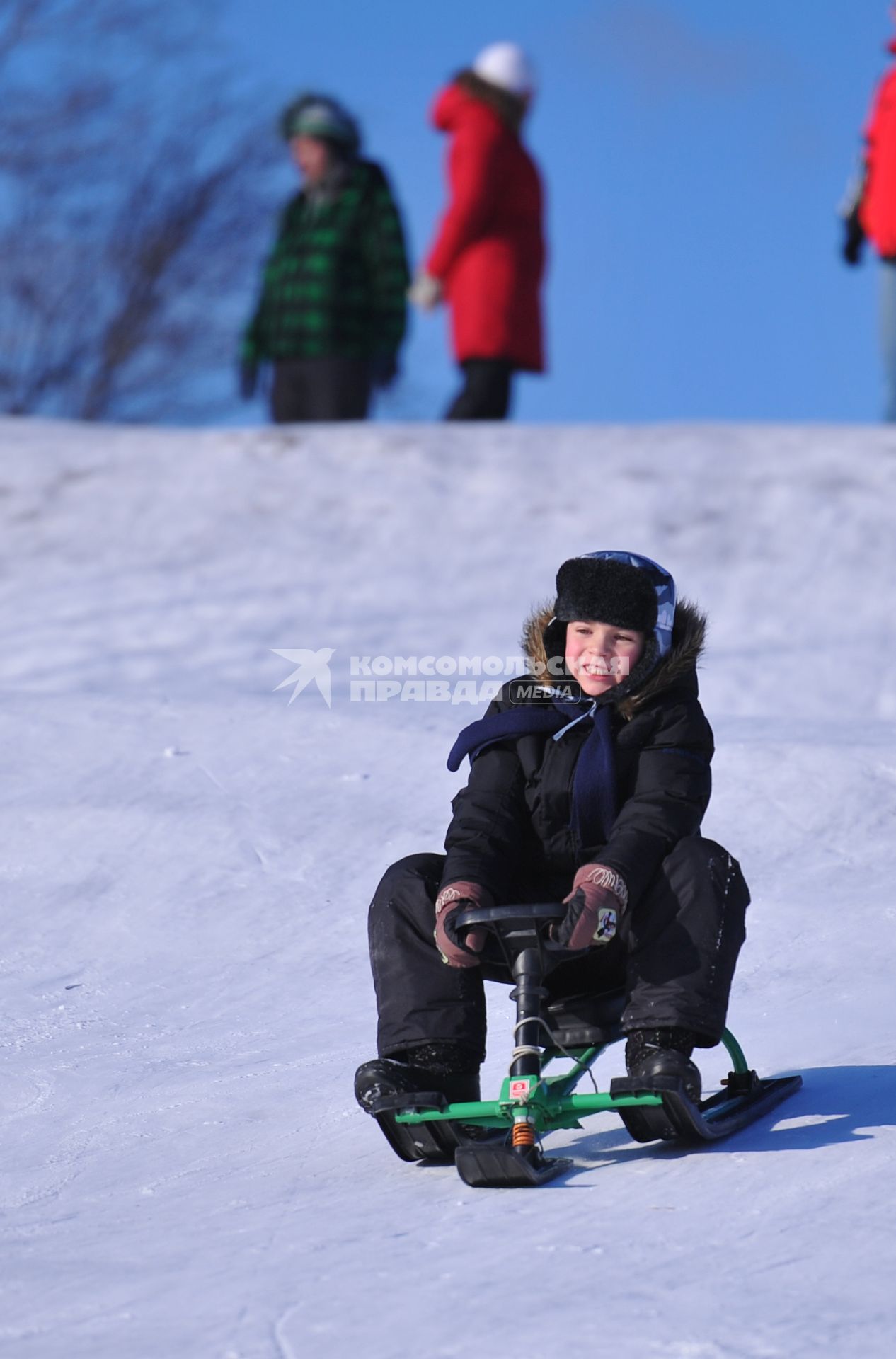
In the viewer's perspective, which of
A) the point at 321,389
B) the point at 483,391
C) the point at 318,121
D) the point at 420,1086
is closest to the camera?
the point at 420,1086

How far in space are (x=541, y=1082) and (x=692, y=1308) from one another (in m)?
0.58

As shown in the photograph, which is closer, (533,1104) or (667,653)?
(533,1104)

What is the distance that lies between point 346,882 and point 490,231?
3.63 m

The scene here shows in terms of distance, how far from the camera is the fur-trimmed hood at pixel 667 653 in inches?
103

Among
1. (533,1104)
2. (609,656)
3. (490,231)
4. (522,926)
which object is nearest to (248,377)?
(490,231)

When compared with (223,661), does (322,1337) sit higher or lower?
higher

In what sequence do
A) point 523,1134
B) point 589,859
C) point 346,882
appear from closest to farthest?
1. point 523,1134
2. point 589,859
3. point 346,882

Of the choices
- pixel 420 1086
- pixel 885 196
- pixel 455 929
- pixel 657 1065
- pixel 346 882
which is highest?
pixel 885 196

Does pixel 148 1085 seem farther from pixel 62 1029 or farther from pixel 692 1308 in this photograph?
pixel 692 1308

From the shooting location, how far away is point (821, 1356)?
65.0 inches

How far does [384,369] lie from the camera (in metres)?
6.78

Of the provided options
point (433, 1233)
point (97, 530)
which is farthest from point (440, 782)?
point (97, 530)

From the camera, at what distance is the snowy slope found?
190cm

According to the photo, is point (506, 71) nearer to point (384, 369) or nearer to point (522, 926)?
point (384, 369)
